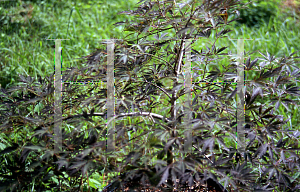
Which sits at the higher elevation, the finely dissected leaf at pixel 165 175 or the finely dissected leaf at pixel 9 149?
the finely dissected leaf at pixel 9 149

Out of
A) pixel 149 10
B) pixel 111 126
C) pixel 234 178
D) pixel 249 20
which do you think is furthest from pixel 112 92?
pixel 249 20

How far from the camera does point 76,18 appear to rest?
11.8ft

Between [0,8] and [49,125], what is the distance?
2.94 m

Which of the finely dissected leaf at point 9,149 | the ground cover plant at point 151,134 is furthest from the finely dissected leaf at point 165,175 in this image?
the finely dissected leaf at point 9,149

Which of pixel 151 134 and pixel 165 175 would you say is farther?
pixel 151 134

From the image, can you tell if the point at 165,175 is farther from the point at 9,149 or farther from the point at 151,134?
the point at 9,149

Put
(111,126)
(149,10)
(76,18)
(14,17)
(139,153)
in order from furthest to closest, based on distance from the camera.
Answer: (76,18)
(14,17)
(149,10)
(111,126)
(139,153)

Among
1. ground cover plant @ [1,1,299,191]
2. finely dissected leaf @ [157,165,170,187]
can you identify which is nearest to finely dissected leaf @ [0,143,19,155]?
ground cover plant @ [1,1,299,191]

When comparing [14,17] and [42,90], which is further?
[14,17]

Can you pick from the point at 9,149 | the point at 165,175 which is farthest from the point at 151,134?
the point at 9,149

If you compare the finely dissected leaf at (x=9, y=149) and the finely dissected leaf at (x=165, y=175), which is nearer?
the finely dissected leaf at (x=165, y=175)

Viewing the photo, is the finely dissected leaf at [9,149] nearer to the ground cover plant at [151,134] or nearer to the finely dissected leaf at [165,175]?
the ground cover plant at [151,134]

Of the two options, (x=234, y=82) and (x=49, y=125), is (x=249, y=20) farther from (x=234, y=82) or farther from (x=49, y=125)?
(x=49, y=125)

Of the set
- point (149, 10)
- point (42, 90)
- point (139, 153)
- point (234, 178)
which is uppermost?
point (149, 10)
